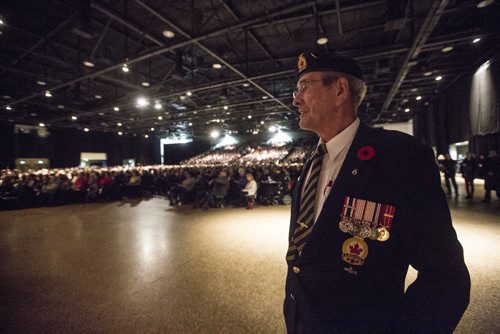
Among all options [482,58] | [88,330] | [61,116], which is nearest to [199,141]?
[61,116]

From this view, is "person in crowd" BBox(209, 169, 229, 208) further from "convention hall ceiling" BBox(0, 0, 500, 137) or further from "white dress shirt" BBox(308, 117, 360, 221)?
"white dress shirt" BBox(308, 117, 360, 221)

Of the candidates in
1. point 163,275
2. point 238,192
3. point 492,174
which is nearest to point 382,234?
point 163,275

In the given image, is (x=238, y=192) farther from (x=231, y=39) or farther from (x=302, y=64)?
(x=302, y=64)

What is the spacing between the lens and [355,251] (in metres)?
0.90

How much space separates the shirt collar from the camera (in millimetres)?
1113

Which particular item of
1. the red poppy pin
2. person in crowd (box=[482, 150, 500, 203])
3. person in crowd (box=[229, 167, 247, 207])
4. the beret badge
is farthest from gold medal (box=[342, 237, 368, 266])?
person in crowd (box=[482, 150, 500, 203])

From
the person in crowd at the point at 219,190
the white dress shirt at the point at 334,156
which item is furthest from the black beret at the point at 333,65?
the person in crowd at the point at 219,190

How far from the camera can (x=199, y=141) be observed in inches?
1372

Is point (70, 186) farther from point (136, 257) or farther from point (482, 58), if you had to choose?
point (482, 58)

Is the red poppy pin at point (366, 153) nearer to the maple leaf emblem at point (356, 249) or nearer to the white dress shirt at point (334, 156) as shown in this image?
the white dress shirt at point (334, 156)

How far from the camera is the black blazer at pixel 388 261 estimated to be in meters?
0.76

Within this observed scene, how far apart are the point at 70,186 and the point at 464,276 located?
43.4ft

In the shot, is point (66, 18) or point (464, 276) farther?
point (66, 18)

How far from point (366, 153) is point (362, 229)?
12.1 inches
